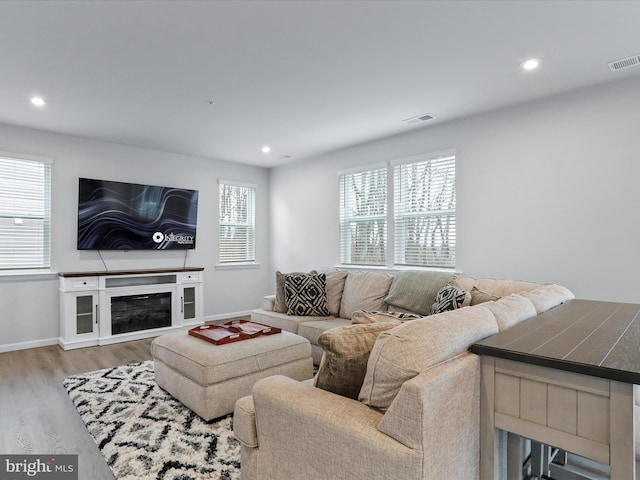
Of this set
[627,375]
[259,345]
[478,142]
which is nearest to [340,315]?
[259,345]

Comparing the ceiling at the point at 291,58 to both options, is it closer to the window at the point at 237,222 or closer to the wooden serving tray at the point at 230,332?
the window at the point at 237,222

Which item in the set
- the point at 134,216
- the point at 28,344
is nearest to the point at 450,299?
the point at 134,216

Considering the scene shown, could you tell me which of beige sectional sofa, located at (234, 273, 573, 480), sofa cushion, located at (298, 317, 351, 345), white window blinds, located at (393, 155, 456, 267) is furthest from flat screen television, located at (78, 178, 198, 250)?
beige sectional sofa, located at (234, 273, 573, 480)

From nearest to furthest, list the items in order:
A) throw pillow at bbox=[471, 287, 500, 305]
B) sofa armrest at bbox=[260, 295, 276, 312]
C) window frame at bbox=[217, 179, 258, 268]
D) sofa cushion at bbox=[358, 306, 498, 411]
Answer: sofa cushion at bbox=[358, 306, 498, 411] → throw pillow at bbox=[471, 287, 500, 305] → sofa armrest at bbox=[260, 295, 276, 312] → window frame at bbox=[217, 179, 258, 268]

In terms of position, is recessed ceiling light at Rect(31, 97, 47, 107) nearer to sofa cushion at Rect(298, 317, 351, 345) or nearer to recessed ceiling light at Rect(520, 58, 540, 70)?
sofa cushion at Rect(298, 317, 351, 345)

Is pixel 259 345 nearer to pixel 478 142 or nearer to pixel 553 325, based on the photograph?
pixel 553 325

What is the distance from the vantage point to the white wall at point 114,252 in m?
4.42

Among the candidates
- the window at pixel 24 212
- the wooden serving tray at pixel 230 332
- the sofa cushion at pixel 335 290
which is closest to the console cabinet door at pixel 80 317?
the window at pixel 24 212

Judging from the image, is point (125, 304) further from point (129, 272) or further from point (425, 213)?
point (425, 213)

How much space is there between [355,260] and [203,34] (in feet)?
11.8

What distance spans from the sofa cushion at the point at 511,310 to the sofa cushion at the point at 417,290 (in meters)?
1.31

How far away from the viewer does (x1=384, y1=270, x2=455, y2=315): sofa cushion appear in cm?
343

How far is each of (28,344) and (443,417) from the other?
5.12m

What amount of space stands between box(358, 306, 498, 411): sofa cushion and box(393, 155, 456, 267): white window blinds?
119 inches
